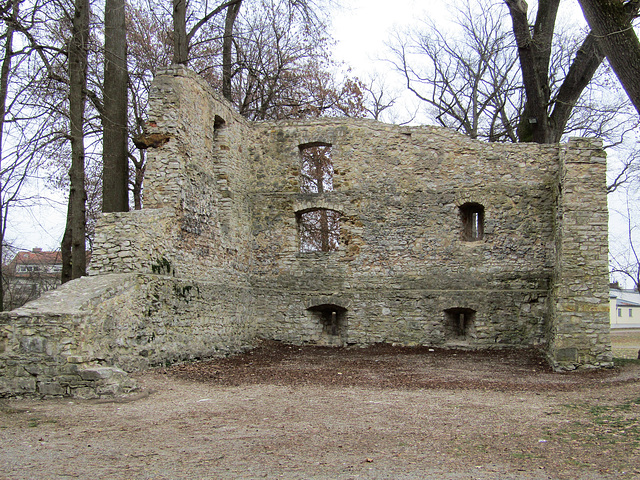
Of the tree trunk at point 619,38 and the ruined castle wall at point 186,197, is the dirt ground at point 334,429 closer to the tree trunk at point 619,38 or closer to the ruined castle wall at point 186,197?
the ruined castle wall at point 186,197

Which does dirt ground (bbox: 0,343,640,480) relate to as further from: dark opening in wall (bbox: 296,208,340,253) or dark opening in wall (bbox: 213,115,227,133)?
dark opening in wall (bbox: 296,208,340,253)

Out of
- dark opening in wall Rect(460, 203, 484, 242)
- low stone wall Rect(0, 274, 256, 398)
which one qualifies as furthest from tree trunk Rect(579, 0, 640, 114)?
dark opening in wall Rect(460, 203, 484, 242)

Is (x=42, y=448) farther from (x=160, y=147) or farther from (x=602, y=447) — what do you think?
(x=160, y=147)

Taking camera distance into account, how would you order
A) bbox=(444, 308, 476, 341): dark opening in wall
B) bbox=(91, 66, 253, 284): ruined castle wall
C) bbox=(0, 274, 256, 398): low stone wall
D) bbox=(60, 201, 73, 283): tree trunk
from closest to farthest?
bbox=(0, 274, 256, 398): low stone wall → bbox=(91, 66, 253, 284): ruined castle wall → bbox=(60, 201, 73, 283): tree trunk → bbox=(444, 308, 476, 341): dark opening in wall

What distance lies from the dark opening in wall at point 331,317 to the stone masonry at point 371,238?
1.3 inches

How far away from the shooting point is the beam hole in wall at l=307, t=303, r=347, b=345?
45.1 ft

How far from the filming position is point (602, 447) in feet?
16.7

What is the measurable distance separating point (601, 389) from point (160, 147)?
8.15m

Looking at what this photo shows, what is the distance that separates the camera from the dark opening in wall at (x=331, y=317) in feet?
45.3

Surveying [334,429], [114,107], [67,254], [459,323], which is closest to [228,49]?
[114,107]

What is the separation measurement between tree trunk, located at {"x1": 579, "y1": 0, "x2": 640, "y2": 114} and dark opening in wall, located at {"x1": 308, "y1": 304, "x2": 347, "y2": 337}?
848cm

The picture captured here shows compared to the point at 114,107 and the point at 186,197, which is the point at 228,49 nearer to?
the point at 114,107

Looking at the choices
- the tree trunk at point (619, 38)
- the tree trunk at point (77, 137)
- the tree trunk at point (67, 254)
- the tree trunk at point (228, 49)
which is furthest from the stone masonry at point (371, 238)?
the tree trunk at point (619, 38)

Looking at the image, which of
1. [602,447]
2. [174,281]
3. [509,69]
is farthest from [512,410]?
[509,69]
